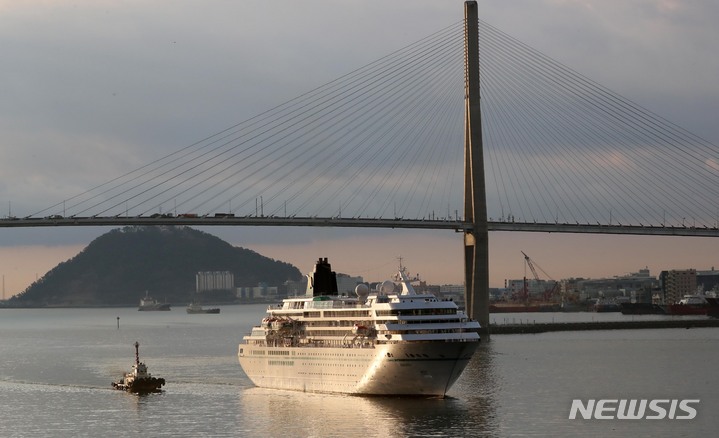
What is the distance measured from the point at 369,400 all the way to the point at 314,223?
42320 mm

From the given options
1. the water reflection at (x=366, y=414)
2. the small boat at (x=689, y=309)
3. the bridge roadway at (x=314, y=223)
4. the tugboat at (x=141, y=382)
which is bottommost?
the water reflection at (x=366, y=414)

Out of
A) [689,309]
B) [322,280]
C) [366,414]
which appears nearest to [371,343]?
[366,414]

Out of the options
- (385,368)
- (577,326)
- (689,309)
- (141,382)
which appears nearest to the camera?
(385,368)

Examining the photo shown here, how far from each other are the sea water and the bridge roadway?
9408mm

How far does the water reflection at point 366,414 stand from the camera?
4475 centimetres

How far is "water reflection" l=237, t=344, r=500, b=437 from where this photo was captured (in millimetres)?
44750

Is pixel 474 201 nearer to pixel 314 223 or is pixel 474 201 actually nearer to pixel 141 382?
pixel 314 223

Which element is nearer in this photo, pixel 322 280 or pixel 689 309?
pixel 322 280

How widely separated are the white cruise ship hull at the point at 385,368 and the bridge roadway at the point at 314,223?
35283 mm

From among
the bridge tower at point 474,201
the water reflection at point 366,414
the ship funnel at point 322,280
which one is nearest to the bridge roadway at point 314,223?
the bridge tower at point 474,201

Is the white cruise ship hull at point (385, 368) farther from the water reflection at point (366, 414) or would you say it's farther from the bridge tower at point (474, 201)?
the bridge tower at point (474, 201)

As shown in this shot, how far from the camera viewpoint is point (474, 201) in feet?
301

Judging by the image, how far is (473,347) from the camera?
5256 centimetres

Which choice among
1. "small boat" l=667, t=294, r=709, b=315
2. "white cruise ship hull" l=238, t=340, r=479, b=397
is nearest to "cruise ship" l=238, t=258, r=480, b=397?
"white cruise ship hull" l=238, t=340, r=479, b=397
